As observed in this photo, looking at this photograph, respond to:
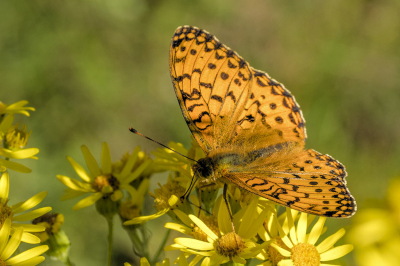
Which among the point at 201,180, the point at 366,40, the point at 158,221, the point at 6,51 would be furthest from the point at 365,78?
the point at 6,51

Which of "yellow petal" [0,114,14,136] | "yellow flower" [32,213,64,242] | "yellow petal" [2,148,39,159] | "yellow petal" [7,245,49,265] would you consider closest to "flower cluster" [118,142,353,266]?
"yellow petal" [7,245,49,265]

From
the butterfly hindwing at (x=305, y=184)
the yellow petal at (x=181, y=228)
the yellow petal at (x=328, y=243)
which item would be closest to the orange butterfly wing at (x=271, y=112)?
the butterfly hindwing at (x=305, y=184)

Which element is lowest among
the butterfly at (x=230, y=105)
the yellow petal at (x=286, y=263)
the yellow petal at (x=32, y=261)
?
the yellow petal at (x=32, y=261)

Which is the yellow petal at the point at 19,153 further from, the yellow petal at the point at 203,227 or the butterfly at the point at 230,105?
the yellow petal at the point at 203,227

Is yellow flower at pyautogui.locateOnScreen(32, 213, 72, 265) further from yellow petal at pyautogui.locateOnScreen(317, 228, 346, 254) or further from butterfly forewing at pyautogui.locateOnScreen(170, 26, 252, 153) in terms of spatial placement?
yellow petal at pyautogui.locateOnScreen(317, 228, 346, 254)

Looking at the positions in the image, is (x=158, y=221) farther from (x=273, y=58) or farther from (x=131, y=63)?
(x=273, y=58)

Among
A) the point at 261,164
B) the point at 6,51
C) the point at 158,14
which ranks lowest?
the point at 261,164
